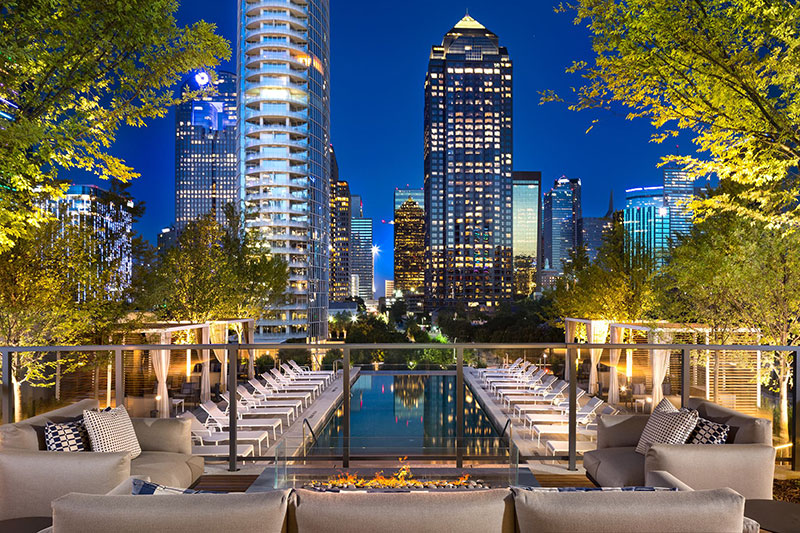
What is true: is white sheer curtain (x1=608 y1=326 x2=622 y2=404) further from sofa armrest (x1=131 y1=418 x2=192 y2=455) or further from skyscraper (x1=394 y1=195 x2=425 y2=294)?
skyscraper (x1=394 y1=195 x2=425 y2=294)

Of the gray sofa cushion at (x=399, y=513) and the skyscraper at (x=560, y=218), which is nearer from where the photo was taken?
the gray sofa cushion at (x=399, y=513)

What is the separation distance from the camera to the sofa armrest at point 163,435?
153 inches

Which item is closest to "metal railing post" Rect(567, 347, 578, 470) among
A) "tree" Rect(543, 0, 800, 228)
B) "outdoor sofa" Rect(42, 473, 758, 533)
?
"tree" Rect(543, 0, 800, 228)

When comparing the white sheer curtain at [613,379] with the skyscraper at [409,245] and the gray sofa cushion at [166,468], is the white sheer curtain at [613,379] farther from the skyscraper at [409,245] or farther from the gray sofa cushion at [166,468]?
the skyscraper at [409,245]

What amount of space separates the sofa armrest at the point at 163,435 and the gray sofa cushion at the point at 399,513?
247 centimetres

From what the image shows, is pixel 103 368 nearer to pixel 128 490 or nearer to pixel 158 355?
pixel 158 355

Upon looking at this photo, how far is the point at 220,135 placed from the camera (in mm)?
136000

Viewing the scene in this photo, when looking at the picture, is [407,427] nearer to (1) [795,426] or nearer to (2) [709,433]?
(2) [709,433]

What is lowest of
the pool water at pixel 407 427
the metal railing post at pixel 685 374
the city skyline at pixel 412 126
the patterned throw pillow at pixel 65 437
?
the pool water at pixel 407 427

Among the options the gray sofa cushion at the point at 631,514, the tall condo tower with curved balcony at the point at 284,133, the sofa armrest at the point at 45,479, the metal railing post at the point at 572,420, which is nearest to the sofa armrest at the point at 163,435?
the sofa armrest at the point at 45,479

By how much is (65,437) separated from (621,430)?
4.25 m

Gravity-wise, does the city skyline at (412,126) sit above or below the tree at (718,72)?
above

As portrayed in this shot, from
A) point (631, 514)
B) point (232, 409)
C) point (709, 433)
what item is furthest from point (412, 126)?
point (631, 514)

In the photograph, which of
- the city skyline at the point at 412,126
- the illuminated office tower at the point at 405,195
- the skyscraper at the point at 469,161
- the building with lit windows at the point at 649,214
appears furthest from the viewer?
the illuminated office tower at the point at 405,195
